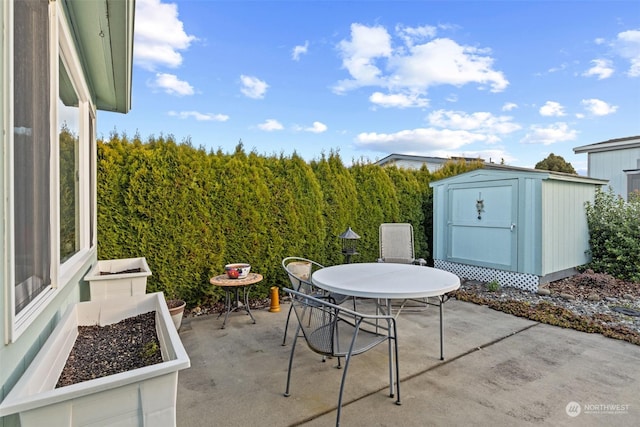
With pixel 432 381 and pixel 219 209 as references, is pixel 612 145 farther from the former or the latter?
pixel 219 209

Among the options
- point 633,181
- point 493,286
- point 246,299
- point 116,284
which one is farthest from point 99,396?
point 633,181

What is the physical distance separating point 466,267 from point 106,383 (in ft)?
20.2

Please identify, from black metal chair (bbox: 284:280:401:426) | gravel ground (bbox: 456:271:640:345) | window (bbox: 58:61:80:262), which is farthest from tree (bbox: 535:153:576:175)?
window (bbox: 58:61:80:262)

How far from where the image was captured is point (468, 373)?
2.56m

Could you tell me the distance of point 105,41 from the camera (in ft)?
8.27

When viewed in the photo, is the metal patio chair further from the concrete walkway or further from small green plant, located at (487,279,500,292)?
the concrete walkway

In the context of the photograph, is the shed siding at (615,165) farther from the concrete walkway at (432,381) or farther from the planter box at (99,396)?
the planter box at (99,396)

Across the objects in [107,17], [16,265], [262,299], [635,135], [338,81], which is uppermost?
[338,81]

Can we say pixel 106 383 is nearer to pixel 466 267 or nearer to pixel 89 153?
pixel 89 153

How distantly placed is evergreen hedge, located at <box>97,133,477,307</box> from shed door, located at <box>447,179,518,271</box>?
4.65ft

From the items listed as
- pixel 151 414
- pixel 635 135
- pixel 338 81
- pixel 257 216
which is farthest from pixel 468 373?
pixel 635 135

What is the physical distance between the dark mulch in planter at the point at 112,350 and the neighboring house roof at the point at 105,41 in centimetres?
199

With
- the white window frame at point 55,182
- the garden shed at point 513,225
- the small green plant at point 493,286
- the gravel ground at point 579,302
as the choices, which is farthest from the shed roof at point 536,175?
the white window frame at point 55,182

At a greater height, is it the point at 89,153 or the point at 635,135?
the point at 635,135
